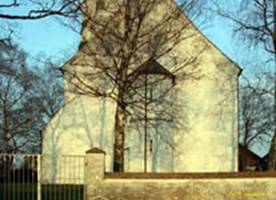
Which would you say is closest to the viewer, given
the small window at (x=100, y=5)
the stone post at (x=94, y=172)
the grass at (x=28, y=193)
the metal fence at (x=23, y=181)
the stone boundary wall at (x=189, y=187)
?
the stone post at (x=94, y=172)

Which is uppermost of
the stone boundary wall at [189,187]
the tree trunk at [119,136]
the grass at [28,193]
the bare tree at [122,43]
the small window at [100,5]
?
the small window at [100,5]

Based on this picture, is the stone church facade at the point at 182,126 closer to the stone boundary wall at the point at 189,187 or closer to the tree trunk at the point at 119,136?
the tree trunk at the point at 119,136

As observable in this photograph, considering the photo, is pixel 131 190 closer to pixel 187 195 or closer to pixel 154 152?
pixel 187 195

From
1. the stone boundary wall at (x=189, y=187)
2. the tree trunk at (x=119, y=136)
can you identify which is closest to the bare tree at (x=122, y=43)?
the tree trunk at (x=119, y=136)

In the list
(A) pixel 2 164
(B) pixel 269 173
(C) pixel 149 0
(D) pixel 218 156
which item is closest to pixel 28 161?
(A) pixel 2 164

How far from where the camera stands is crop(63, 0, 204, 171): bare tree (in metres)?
27.1

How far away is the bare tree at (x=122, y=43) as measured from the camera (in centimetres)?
2706

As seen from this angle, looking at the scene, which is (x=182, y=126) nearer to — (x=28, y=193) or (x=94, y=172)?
(x=28, y=193)

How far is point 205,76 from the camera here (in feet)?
120

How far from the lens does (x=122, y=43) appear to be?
27031 mm

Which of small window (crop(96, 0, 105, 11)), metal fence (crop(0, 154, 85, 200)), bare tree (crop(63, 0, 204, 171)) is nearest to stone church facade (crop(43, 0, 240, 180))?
bare tree (crop(63, 0, 204, 171))

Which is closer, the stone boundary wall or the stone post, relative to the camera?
the stone post

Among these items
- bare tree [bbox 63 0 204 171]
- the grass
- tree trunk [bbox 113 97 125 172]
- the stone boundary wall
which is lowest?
the grass

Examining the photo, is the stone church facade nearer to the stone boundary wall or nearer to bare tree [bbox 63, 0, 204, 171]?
bare tree [bbox 63, 0, 204, 171]
